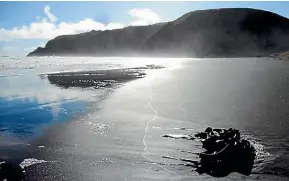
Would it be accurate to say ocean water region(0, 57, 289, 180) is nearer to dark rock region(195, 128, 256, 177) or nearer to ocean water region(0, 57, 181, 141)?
ocean water region(0, 57, 181, 141)

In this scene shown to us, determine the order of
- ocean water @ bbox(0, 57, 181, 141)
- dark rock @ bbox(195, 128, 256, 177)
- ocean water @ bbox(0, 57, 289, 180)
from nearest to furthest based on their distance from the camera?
A: dark rock @ bbox(195, 128, 256, 177) < ocean water @ bbox(0, 57, 289, 180) < ocean water @ bbox(0, 57, 181, 141)

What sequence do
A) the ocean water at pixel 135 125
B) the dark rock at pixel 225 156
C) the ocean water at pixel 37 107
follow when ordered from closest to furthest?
1. the dark rock at pixel 225 156
2. the ocean water at pixel 135 125
3. the ocean water at pixel 37 107

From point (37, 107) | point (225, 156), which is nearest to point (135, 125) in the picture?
point (225, 156)

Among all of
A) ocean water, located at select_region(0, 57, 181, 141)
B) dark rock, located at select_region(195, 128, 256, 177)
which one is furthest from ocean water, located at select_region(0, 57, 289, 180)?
dark rock, located at select_region(195, 128, 256, 177)

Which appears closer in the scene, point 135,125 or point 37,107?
point 135,125

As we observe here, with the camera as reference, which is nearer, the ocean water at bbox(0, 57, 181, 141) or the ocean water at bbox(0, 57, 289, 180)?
the ocean water at bbox(0, 57, 289, 180)

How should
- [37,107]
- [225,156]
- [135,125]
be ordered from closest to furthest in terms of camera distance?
[225,156] → [135,125] → [37,107]

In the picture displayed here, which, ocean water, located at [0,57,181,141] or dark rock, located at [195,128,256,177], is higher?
ocean water, located at [0,57,181,141]

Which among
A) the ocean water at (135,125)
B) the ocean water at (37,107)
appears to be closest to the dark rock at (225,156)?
the ocean water at (135,125)

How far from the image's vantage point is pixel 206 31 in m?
193

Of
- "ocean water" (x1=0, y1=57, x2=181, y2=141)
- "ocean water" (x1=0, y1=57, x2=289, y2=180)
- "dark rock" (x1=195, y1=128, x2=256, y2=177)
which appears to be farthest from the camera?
"ocean water" (x1=0, y1=57, x2=181, y2=141)

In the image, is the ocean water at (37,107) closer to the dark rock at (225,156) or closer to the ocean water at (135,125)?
the ocean water at (135,125)

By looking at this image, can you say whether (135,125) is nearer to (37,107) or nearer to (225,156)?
(225,156)

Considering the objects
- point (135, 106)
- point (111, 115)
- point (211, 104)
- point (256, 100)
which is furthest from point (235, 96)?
point (111, 115)
